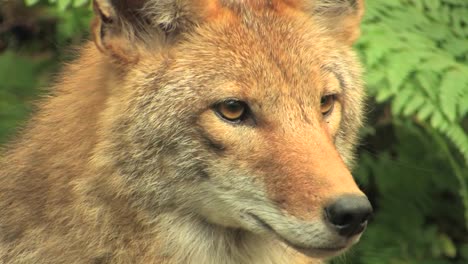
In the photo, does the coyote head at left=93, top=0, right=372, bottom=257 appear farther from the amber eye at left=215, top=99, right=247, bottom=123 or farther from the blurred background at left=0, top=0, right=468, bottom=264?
the blurred background at left=0, top=0, right=468, bottom=264

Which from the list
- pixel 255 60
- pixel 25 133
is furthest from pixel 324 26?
pixel 25 133

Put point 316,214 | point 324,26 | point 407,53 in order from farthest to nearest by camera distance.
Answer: point 407,53 → point 324,26 → point 316,214

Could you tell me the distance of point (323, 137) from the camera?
435cm

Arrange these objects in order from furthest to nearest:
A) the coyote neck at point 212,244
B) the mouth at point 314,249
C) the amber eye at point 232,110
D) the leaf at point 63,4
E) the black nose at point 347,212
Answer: the leaf at point 63,4 < the coyote neck at point 212,244 < the amber eye at point 232,110 < the mouth at point 314,249 < the black nose at point 347,212

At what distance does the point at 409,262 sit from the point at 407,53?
1.38 m

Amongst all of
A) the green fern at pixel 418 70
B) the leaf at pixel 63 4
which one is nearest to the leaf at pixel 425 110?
the green fern at pixel 418 70

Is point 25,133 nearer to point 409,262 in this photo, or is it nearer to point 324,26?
point 324,26

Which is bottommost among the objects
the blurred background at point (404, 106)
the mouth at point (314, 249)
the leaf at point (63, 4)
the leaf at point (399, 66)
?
the blurred background at point (404, 106)

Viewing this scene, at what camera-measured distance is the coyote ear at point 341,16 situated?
5.01 m

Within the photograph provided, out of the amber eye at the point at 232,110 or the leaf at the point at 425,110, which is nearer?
the amber eye at the point at 232,110

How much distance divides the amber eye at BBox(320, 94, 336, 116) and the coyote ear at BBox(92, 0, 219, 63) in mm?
633

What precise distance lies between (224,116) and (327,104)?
519 millimetres

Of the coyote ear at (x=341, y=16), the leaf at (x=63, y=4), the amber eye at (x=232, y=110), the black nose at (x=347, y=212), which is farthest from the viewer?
the leaf at (x=63, y=4)

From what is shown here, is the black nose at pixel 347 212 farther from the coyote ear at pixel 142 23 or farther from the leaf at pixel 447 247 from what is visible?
the leaf at pixel 447 247
